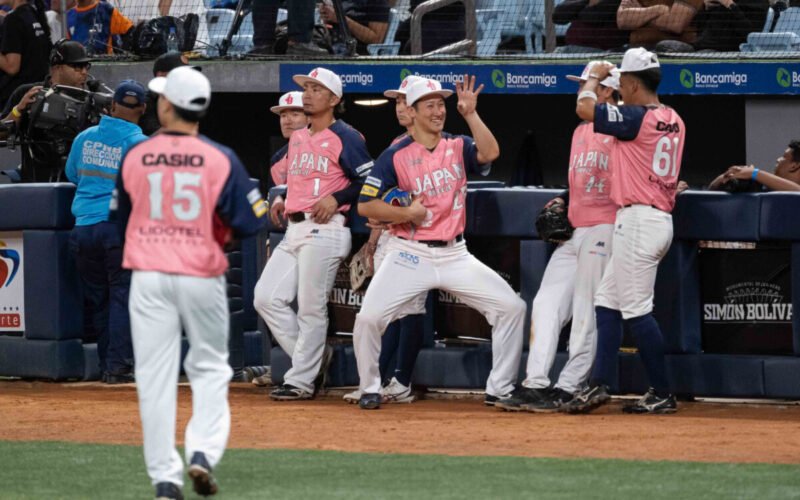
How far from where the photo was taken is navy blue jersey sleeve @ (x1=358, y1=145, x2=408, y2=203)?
9.04 m

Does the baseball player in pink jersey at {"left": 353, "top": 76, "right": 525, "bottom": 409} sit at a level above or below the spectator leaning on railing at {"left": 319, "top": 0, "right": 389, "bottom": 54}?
below

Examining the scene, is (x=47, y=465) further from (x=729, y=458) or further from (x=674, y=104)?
(x=674, y=104)

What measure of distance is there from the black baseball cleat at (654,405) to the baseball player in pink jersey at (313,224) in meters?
2.16

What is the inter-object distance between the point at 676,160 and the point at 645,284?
759 millimetres

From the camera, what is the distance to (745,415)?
8.92 meters

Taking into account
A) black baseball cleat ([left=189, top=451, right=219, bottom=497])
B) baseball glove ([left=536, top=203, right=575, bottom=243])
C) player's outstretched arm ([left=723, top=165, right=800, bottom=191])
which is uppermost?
player's outstretched arm ([left=723, top=165, right=800, bottom=191])

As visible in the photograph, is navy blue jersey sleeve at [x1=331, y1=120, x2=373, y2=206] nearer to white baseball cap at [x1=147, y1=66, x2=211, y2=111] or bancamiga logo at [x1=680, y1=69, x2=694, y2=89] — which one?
white baseball cap at [x1=147, y1=66, x2=211, y2=111]

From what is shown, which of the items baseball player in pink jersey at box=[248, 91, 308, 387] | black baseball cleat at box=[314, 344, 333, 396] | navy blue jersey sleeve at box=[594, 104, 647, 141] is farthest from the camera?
baseball player in pink jersey at box=[248, 91, 308, 387]

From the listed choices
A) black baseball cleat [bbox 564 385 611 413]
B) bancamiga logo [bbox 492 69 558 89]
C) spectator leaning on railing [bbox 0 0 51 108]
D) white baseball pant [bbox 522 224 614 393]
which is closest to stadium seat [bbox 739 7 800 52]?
bancamiga logo [bbox 492 69 558 89]

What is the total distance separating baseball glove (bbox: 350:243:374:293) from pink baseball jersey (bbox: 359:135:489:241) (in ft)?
2.09

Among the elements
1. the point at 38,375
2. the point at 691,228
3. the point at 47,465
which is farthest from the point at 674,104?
the point at 47,465

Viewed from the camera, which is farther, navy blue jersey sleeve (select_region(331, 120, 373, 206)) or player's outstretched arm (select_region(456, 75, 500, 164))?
navy blue jersey sleeve (select_region(331, 120, 373, 206))

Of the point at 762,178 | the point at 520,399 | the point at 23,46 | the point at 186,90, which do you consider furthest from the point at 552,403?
the point at 23,46

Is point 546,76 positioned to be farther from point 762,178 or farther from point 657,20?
point 762,178
